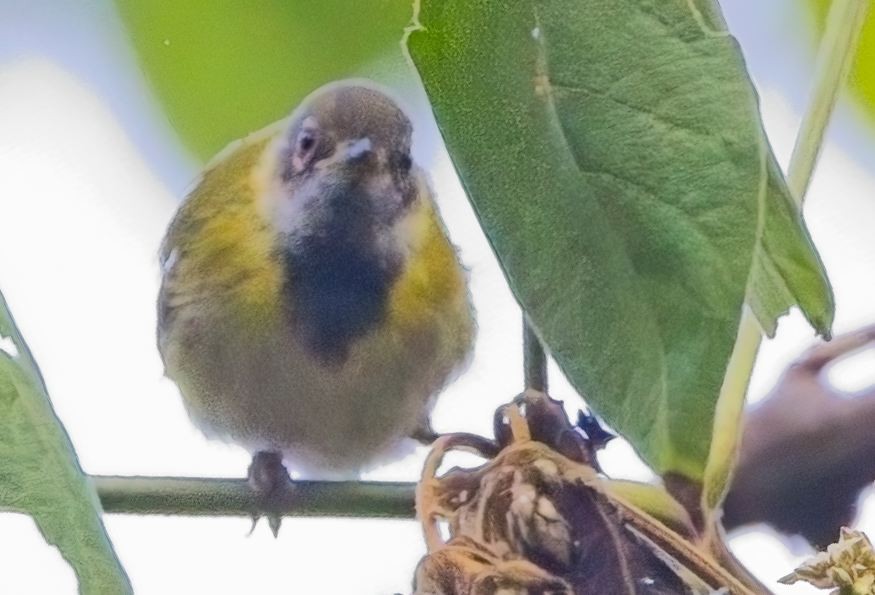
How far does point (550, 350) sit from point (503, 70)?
0.45 feet

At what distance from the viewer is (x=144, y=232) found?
56 centimetres

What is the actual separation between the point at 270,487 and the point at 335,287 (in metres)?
0.12

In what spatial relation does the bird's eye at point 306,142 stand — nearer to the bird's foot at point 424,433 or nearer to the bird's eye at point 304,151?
the bird's eye at point 304,151

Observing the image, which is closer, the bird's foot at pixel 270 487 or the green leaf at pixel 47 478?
the green leaf at pixel 47 478

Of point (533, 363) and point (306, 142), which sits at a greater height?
point (306, 142)

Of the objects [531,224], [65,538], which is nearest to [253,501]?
[65,538]

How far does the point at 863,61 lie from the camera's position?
22.2 inches

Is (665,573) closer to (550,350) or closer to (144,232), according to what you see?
(550,350)

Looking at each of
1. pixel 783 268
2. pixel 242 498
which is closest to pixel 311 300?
pixel 242 498

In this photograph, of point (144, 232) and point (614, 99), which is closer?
point (614, 99)

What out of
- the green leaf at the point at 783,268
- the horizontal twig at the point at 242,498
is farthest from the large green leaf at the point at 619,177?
the horizontal twig at the point at 242,498

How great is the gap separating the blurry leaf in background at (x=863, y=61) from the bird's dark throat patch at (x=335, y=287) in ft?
0.90

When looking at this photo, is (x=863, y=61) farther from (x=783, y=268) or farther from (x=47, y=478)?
(x=47, y=478)

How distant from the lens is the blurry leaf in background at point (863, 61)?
0.56m
